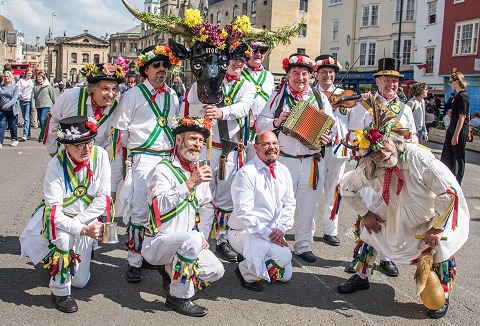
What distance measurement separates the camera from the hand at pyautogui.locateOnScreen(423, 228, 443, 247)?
4.10m

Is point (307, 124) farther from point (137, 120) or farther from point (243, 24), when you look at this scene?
point (137, 120)

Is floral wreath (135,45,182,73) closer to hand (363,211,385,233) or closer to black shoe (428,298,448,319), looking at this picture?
hand (363,211,385,233)

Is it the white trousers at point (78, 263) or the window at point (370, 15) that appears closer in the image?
the white trousers at point (78, 263)

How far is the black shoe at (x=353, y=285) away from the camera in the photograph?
4.66 metres

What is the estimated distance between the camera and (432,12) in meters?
30.3

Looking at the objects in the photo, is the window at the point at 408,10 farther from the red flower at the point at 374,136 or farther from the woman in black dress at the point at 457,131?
the red flower at the point at 374,136

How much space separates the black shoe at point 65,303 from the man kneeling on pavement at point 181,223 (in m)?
0.70

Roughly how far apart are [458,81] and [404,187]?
4.95 metres

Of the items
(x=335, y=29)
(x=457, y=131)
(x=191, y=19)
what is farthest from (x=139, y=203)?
(x=335, y=29)

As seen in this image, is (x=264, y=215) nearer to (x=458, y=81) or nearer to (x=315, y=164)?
(x=315, y=164)

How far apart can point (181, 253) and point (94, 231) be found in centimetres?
74

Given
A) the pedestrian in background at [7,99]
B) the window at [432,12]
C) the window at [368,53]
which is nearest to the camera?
the pedestrian in background at [7,99]

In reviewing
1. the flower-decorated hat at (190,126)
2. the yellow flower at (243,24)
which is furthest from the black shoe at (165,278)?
the yellow flower at (243,24)

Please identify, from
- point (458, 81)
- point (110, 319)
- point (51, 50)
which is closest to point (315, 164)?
point (110, 319)
